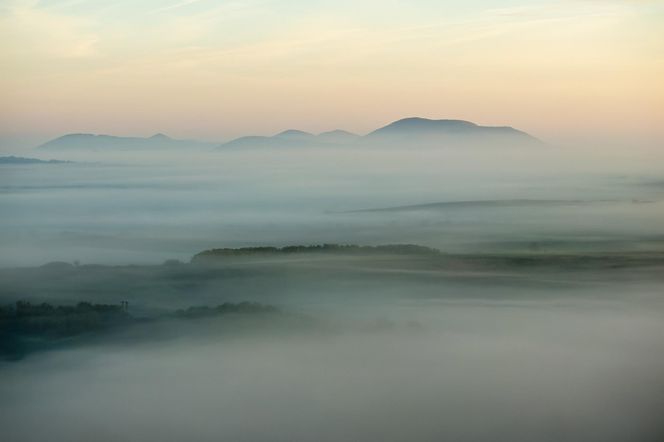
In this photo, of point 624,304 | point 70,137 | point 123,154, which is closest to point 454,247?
point 624,304

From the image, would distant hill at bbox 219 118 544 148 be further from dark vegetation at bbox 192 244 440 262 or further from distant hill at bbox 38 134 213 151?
dark vegetation at bbox 192 244 440 262

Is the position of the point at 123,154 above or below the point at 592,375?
above

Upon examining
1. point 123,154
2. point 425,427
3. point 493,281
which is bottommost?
point 425,427

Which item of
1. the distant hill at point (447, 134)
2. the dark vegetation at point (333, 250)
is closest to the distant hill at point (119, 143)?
the dark vegetation at point (333, 250)

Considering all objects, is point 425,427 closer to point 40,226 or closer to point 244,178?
point 244,178

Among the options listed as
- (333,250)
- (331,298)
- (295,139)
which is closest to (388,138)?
(295,139)

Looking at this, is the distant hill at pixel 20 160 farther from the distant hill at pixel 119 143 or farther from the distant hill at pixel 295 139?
the distant hill at pixel 295 139

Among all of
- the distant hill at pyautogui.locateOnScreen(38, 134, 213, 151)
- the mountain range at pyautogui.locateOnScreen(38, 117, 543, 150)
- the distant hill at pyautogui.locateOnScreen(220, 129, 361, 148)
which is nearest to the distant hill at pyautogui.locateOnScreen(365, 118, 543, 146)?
the mountain range at pyautogui.locateOnScreen(38, 117, 543, 150)
